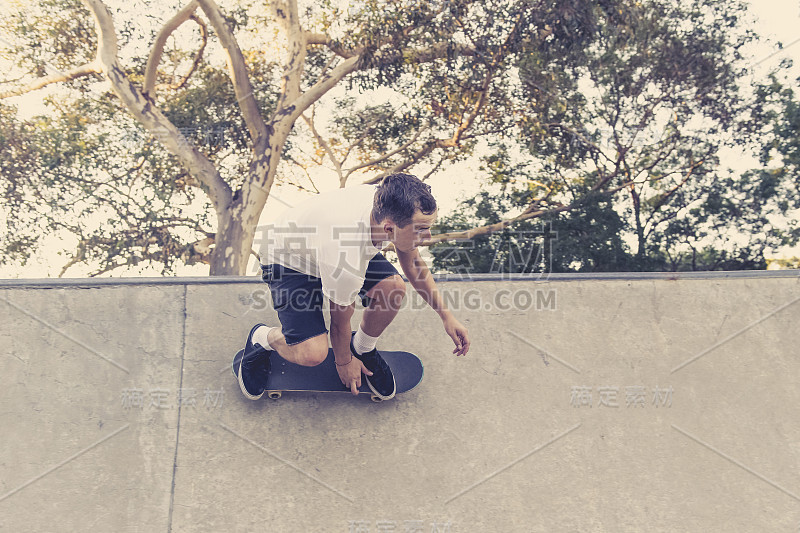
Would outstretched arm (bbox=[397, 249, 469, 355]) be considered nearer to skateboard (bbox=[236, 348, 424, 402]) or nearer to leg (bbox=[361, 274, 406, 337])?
leg (bbox=[361, 274, 406, 337])

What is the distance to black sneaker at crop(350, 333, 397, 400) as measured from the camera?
3303mm

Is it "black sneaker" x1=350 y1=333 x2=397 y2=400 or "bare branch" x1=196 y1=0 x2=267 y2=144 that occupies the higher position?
"bare branch" x1=196 y1=0 x2=267 y2=144

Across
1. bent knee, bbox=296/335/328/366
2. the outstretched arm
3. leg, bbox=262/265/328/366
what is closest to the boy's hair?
the outstretched arm

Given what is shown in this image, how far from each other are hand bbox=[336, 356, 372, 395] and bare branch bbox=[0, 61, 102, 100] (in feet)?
34.3

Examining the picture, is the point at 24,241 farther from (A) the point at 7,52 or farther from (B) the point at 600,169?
(B) the point at 600,169

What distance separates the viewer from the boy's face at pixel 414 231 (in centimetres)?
254

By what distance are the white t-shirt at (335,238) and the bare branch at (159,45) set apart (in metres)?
9.69

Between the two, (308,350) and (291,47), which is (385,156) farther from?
(308,350)

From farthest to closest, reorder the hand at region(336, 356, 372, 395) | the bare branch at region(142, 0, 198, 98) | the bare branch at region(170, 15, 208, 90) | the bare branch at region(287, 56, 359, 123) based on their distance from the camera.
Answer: the bare branch at region(170, 15, 208, 90), the bare branch at region(287, 56, 359, 123), the bare branch at region(142, 0, 198, 98), the hand at region(336, 356, 372, 395)

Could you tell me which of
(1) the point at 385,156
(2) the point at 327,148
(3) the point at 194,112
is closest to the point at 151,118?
(3) the point at 194,112

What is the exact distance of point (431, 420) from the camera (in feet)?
11.3

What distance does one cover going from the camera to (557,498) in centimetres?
327

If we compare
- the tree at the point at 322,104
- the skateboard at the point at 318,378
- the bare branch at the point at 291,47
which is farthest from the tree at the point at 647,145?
the skateboard at the point at 318,378

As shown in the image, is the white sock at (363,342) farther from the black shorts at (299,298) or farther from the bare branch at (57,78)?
the bare branch at (57,78)
